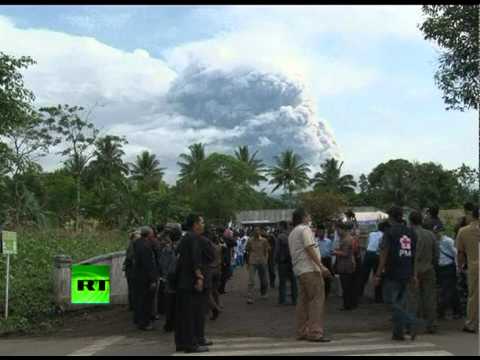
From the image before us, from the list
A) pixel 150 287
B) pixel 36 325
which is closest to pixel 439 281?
pixel 150 287

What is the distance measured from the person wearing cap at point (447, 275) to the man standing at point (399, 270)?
71.5 inches

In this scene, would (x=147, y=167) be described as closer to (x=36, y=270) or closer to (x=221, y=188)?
(x=221, y=188)

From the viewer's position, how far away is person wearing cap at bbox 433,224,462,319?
10.9 m

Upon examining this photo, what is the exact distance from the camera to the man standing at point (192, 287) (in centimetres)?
885

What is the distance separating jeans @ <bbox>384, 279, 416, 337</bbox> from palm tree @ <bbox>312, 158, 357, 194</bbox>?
80.0 meters

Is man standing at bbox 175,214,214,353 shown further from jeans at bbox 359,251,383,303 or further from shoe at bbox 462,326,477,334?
jeans at bbox 359,251,383,303

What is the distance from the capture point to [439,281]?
11.1 metres

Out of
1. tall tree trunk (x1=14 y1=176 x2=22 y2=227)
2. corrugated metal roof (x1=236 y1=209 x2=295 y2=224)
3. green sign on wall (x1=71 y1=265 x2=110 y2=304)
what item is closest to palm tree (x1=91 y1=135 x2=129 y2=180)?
tall tree trunk (x1=14 y1=176 x2=22 y2=227)

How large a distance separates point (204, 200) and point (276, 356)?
59.4 metres

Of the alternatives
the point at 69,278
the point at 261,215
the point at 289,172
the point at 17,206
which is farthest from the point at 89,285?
the point at 289,172

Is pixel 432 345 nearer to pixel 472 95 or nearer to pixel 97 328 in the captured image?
pixel 97 328

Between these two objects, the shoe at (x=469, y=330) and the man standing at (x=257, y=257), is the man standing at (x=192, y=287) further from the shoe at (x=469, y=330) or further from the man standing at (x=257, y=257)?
the man standing at (x=257, y=257)

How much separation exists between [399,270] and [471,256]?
1.48m

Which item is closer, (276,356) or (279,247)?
(276,356)
